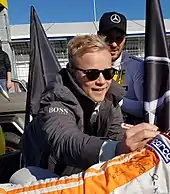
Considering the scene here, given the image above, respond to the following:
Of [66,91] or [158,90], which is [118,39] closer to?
[158,90]

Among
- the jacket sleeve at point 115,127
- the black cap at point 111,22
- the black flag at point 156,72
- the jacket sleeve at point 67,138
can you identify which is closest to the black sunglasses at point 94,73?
the jacket sleeve at point 67,138

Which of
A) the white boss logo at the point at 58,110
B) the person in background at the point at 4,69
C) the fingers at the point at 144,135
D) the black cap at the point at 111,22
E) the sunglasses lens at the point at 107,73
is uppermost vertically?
the black cap at the point at 111,22

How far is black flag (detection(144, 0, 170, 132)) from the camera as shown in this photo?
281 cm

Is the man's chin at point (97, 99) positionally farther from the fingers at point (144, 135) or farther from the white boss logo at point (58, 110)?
the fingers at point (144, 135)

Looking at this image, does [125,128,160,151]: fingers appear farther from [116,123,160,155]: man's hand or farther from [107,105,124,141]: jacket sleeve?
[107,105,124,141]: jacket sleeve

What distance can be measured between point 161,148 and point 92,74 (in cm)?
67

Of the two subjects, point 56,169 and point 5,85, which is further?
point 5,85

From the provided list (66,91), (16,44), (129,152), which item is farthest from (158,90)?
(16,44)

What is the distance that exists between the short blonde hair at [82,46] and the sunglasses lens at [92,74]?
0.10m

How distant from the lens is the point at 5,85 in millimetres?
6137

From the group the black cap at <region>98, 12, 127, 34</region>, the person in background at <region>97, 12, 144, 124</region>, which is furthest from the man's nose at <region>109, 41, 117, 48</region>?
the black cap at <region>98, 12, 127, 34</region>

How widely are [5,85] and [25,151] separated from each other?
13.0ft

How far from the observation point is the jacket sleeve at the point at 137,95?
3.04m

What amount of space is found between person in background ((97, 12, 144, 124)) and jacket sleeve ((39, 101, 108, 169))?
1.28 meters
